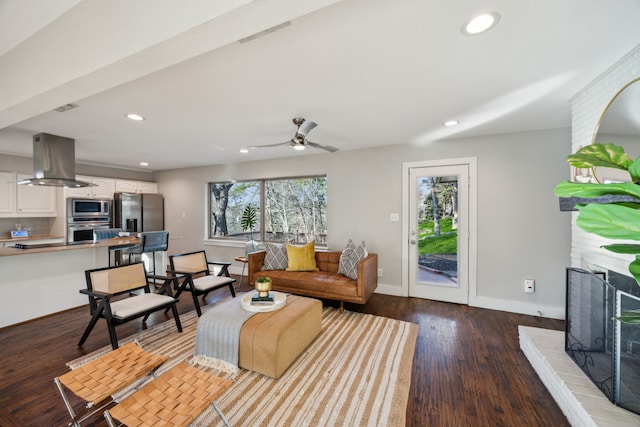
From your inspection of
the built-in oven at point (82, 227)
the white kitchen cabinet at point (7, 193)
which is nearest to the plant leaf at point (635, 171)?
the built-in oven at point (82, 227)

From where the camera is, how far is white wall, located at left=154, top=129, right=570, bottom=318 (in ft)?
10.1

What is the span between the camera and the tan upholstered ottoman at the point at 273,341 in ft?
6.41

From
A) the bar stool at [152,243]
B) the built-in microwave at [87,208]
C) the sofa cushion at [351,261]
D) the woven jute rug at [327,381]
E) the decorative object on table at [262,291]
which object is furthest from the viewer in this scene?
the built-in microwave at [87,208]

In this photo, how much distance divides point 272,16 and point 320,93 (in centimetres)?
127

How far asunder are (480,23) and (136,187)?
6.76m

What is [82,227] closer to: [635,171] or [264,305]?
[264,305]

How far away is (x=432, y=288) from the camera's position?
12.2ft

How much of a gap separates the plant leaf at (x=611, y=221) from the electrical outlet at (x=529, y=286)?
10.8 ft

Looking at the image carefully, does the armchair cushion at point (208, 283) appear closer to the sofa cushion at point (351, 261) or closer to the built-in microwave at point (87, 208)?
the sofa cushion at point (351, 261)

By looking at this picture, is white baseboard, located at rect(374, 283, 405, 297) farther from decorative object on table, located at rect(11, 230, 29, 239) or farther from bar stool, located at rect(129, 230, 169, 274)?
decorative object on table, located at rect(11, 230, 29, 239)

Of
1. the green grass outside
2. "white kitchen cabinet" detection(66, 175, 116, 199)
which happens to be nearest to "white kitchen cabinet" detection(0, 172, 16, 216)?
"white kitchen cabinet" detection(66, 175, 116, 199)

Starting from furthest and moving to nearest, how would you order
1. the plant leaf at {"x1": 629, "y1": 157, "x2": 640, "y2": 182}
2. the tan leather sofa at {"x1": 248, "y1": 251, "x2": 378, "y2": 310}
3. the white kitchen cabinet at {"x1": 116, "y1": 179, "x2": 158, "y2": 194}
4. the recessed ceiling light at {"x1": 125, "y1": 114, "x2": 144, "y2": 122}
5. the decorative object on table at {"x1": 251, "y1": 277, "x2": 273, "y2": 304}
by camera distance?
the white kitchen cabinet at {"x1": 116, "y1": 179, "x2": 158, "y2": 194} → the tan leather sofa at {"x1": 248, "y1": 251, "x2": 378, "y2": 310} → the recessed ceiling light at {"x1": 125, "y1": 114, "x2": 144, "y2": 122} → the decorative object on table at {"x1": 251, "y1": 277, "x2": 273, "y2": 304} → the plant leaf at {"x1": 629, "y1": 157, "x2": 640, "y2": 182}

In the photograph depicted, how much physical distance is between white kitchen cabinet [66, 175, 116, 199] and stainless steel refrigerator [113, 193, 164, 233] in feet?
0.51

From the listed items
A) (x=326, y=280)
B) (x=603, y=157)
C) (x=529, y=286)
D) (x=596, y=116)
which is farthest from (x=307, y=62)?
(x=529, y=286)
